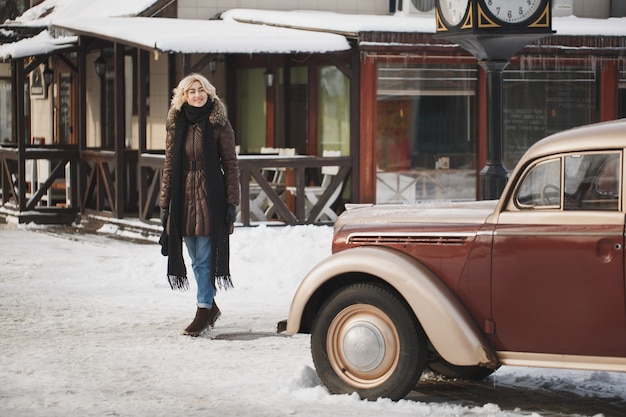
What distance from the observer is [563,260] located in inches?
298

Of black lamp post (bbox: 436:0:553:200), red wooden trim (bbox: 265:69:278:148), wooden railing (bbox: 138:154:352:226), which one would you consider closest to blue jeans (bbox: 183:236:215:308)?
black lamp post (bbox: 436:0:553:200)

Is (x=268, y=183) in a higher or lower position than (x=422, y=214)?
lower

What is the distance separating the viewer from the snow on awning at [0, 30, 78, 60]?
21109 mm

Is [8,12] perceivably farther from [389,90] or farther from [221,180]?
[221,180]

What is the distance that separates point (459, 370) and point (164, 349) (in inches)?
91.7

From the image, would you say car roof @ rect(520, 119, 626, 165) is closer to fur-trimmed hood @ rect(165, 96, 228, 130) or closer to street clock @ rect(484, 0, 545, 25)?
fur-trimmed hood @ rect(165, 96, 228, 130)

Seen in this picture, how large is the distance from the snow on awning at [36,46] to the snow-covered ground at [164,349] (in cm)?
→ 616

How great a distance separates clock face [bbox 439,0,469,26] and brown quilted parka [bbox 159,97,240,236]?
7.52 ft

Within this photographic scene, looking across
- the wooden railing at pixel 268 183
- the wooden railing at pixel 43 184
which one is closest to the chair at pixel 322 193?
the wooden railing at pixel 268 183

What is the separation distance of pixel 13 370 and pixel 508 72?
12.0m

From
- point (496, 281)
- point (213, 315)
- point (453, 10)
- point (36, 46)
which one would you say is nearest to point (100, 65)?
point (36, 46)

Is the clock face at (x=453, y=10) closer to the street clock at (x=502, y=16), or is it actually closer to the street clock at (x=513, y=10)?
the street clock at (x=502, y=16)

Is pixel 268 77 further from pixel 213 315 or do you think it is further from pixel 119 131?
pixel 213 315

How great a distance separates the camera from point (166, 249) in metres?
10.7
